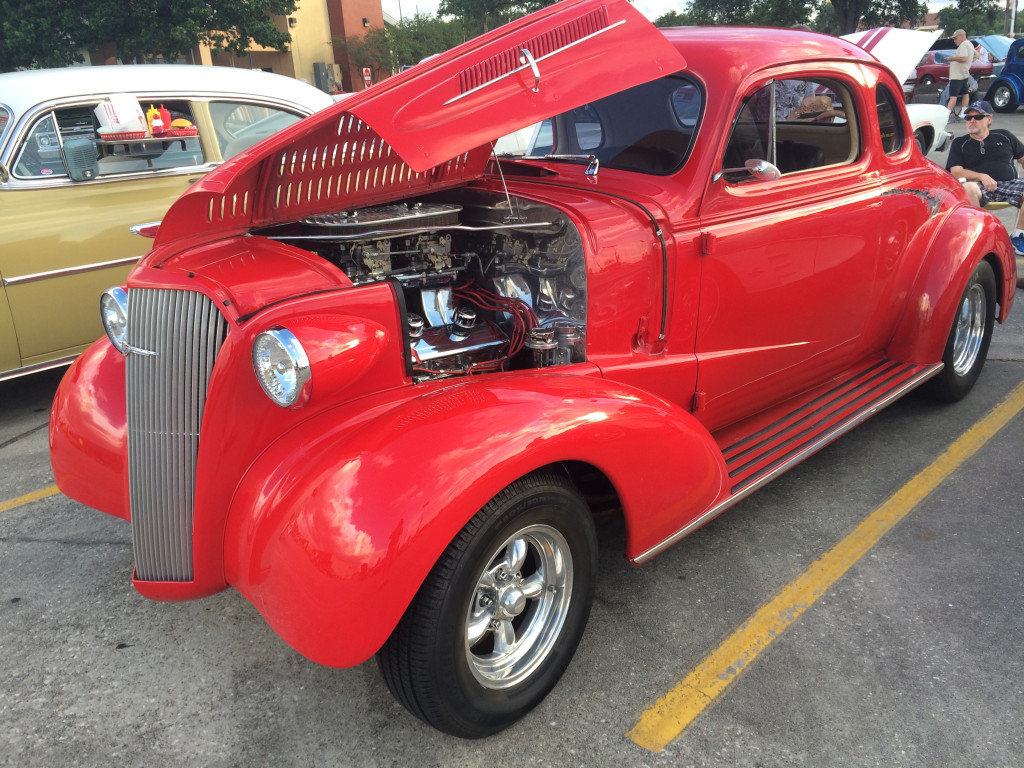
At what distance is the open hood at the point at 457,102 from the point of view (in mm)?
2271

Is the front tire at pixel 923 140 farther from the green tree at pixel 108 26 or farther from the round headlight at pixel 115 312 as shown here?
the green tree at pixel 108 26

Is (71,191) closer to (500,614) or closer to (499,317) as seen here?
(499,317)

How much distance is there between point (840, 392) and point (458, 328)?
2042 millimetres

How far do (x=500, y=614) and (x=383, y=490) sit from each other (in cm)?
63

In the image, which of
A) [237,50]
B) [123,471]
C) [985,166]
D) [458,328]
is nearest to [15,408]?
[123,471]

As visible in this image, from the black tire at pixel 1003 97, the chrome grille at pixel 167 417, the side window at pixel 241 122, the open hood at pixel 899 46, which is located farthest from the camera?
the black tire at pixel 1003 97

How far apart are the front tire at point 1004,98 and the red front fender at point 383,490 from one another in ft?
68.2

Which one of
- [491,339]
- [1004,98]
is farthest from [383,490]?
[1004,98]

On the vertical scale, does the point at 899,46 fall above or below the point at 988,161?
above

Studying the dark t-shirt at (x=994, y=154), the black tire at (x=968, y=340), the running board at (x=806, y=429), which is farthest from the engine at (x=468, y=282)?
the dark t-shirt at (x=994, y=154)

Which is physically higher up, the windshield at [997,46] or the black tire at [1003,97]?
the windshield at [997,46]

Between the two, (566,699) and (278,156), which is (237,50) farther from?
(566,699)

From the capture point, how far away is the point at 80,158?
4590 mm

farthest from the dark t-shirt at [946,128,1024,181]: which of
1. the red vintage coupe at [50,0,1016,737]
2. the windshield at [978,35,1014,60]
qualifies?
the windshield at [978,35,1014,60]
